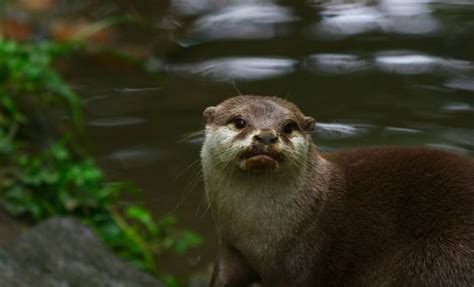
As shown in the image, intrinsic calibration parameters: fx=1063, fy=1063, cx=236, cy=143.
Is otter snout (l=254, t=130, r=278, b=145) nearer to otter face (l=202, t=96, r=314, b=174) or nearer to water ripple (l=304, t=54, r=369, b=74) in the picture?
otter face (l=202, t=96, r=314, b=174)

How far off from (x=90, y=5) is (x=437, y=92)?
2.70 meters

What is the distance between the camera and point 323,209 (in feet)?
10.8

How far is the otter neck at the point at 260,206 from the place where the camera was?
321cm

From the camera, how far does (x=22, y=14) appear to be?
21.7 ft

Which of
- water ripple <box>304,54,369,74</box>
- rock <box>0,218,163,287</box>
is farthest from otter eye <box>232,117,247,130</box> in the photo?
water ripple <box>304,54,369,74</box>

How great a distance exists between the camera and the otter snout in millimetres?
2988

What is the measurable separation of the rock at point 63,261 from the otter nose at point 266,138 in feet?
2.60

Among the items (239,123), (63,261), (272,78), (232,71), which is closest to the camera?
(239,123)

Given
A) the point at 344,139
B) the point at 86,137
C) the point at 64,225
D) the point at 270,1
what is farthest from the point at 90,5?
the point at 64,225

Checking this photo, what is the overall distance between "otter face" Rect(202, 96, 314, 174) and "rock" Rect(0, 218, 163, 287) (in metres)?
0.55

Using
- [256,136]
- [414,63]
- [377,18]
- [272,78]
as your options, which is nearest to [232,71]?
[272,78]

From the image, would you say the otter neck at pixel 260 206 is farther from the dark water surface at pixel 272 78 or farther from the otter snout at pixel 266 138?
the dark water surface at pixel 272 78

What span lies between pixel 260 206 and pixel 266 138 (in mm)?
306

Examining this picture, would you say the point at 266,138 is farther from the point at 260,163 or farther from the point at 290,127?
the point at 290,127
